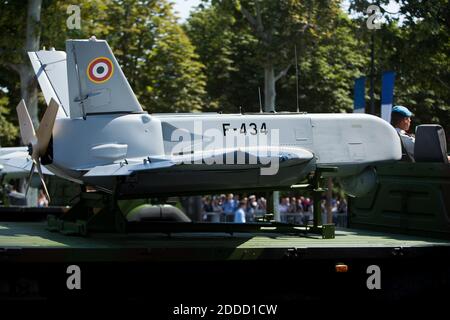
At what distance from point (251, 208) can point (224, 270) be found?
18.7 metres

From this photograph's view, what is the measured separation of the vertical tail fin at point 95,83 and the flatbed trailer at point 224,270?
72.0 inches

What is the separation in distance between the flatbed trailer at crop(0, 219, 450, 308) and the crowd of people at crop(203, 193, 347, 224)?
13.5 metres

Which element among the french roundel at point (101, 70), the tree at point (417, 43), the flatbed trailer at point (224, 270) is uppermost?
the tree at point (417, 43)

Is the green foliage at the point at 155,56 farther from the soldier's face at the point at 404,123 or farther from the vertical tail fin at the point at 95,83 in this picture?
the soldier's face at the point at 404,123

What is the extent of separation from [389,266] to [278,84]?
2830cm

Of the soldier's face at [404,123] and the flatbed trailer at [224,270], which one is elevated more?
the soldier's face at [404,123]

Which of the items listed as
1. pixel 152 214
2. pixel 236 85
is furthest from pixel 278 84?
pixel 152 214

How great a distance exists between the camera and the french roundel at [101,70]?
9.27 m

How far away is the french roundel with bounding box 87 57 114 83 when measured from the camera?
927 centimetres

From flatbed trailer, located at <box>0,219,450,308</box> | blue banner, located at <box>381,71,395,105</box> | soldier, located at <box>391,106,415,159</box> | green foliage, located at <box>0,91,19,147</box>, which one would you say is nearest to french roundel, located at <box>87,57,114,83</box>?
flatbed trailer, located at <box>0,219,450,308</box>

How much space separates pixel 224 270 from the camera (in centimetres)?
701

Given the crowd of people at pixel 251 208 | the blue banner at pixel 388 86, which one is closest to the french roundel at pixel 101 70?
the blue banner at pixel 388 86

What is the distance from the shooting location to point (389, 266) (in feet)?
24.2
